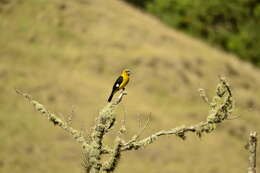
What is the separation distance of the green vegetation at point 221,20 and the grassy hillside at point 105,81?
6.87m

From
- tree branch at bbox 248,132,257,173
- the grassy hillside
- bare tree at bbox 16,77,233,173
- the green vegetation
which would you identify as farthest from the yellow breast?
the green vegetation

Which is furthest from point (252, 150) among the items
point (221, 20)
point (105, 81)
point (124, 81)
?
point (221, 20)

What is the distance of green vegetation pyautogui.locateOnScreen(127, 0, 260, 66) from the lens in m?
54.2

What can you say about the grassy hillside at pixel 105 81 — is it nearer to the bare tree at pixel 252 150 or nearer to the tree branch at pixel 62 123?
the tree branch at pixel 62 123

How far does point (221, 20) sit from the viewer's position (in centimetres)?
5569

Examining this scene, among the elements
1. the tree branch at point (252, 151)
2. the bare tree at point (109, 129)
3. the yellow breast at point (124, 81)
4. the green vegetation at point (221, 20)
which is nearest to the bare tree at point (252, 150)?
the tree branch at point (252, 151)

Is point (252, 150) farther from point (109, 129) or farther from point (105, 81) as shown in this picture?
point (105, 81)

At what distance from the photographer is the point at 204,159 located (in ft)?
114

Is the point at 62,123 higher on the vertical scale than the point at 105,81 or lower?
higher

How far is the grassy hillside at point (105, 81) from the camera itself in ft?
106

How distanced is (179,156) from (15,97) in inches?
334

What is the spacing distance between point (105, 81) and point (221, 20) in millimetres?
19335

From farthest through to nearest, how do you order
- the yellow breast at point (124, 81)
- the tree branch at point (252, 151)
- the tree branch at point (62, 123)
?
1. the yellow breast at point (124, 81)
2. the tree branch at point (62, 123)
3. the tree branch at point (252, 151)

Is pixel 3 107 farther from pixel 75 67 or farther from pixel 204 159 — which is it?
pixel 204 159
